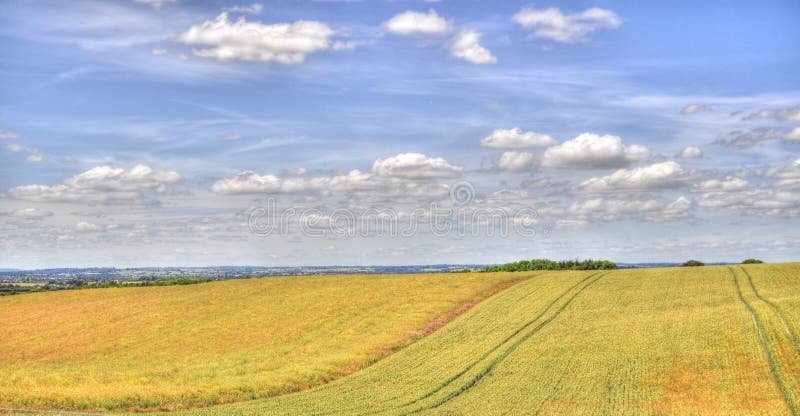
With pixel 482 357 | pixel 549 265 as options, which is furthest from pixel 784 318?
pixel 549 265

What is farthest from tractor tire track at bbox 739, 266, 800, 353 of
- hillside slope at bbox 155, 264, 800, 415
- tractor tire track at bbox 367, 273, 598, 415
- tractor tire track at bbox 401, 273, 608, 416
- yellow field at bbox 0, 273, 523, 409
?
yellow field at bbox 0, 273, 523, 409

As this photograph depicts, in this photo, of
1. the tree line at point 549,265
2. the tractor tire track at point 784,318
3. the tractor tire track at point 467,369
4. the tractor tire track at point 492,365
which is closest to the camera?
the tractor tire track at point 467,369

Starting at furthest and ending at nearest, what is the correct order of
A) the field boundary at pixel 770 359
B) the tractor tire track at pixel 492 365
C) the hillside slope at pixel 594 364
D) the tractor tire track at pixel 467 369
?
the tractor tire track at pixel 492 365 < the tractor tire track at pixel 467 369 < the hillside slope at pixel 594 364 < the field boundary at pixel 770 359

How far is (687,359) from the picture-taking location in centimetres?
4131

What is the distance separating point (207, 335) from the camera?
62.4 metres

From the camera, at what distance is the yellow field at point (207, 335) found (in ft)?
141

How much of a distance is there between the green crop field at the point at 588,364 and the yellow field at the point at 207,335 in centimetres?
154

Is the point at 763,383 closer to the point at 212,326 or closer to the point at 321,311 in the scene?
the point at 321,311

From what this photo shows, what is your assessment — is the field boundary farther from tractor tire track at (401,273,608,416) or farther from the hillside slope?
tractor tire track at (401,273,608,416)

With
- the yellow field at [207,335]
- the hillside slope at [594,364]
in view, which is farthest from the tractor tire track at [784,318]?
the yellow field at [207,335]

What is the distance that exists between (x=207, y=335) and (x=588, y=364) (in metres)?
36.0

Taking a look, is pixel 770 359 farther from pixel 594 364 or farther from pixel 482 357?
pixel 482 357

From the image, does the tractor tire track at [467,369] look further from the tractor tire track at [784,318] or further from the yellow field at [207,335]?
the tractor tire track at [784,318]

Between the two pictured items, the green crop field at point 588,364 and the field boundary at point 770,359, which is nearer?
the field boundary at point 770,359
